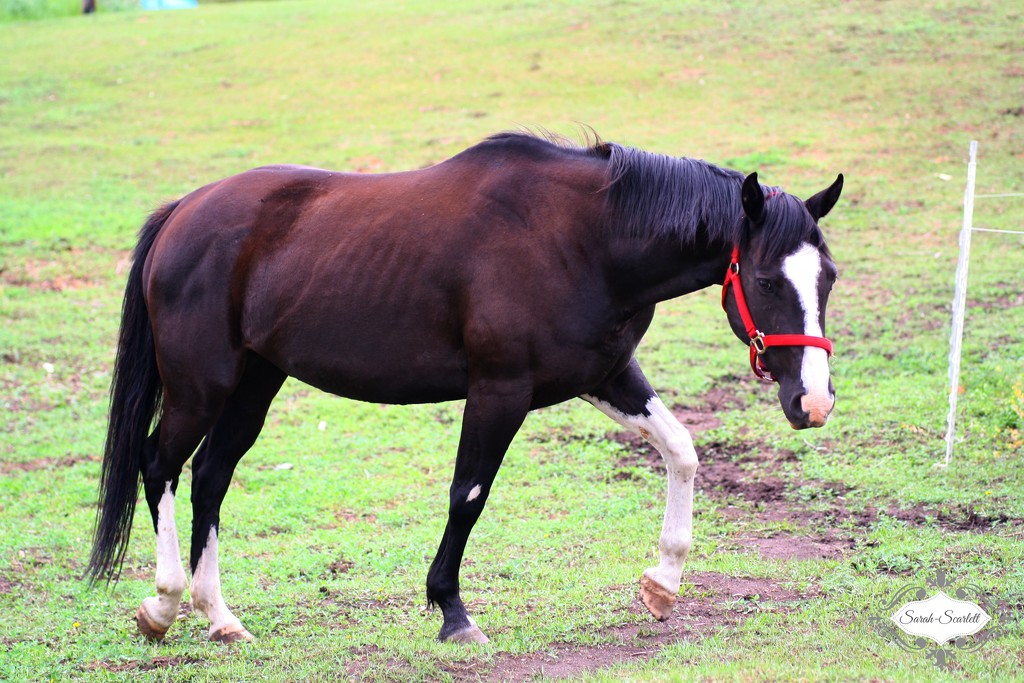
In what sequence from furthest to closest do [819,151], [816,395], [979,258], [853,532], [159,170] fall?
[159,170], [819,151], [979,258], [853,532], [816,395]

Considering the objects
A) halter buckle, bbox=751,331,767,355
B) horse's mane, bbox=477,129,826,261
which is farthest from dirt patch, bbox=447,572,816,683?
horse's mane, bbox=477,129,826,261

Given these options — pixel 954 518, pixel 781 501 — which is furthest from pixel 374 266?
pixel 954 518

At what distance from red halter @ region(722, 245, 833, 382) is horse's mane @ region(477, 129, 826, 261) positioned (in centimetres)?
13

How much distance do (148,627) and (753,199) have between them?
333cm

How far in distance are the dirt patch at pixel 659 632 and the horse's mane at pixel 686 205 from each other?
5.53 ft

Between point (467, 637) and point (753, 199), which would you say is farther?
point (467, 637)

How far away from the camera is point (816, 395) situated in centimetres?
399

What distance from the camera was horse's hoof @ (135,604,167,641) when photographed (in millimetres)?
4934

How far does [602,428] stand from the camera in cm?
820

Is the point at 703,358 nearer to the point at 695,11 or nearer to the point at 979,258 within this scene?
the point at 979,258

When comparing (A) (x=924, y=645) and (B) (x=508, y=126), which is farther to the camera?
(B) (x=508, y=126)

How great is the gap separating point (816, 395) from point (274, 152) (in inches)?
596

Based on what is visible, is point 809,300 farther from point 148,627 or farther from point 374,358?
point 148,627

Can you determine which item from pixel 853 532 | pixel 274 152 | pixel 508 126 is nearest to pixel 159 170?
pixel 274 152
